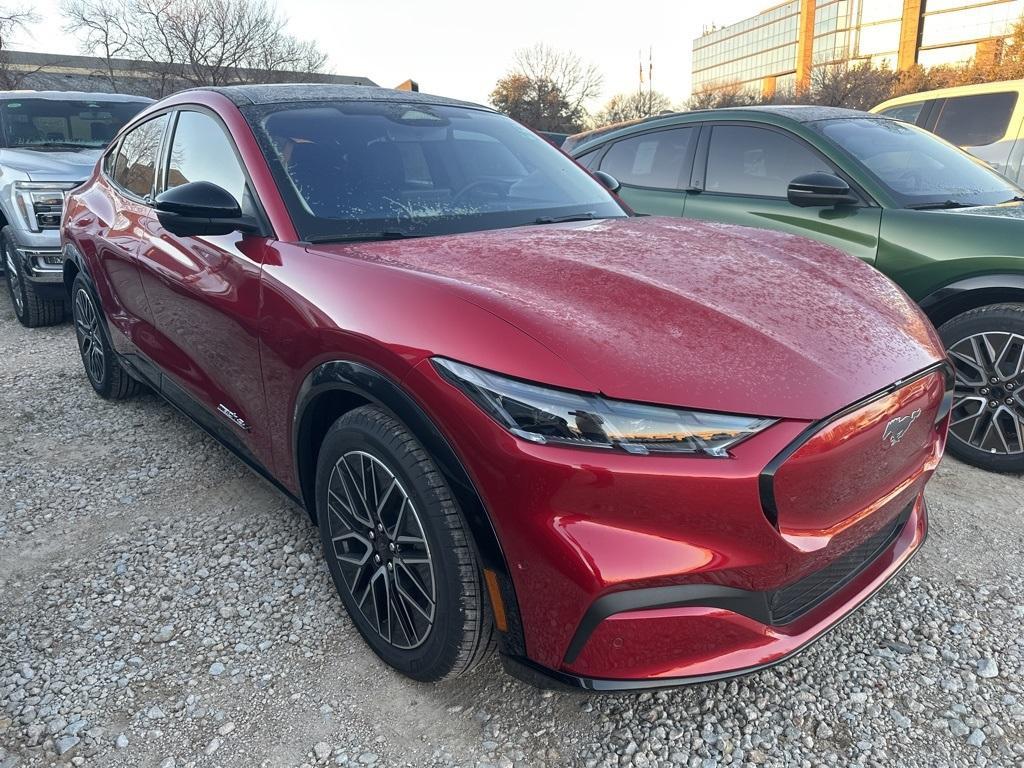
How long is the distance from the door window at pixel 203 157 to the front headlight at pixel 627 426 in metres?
1.42

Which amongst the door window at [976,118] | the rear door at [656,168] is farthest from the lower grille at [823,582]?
the door window at [976,118]

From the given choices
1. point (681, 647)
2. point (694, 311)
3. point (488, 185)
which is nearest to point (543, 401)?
point (694, 311)

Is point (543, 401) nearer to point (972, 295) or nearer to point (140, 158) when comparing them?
point (972, 295)

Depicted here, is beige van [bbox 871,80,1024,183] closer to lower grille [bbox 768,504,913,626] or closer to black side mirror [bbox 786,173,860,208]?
black side mirror [bbox 786,173,860,208]

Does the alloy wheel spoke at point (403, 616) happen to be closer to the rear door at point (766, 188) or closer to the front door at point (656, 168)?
the rear door at point (766, 188)

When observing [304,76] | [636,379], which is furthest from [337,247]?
[304,76]

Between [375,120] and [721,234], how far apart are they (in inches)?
53.0

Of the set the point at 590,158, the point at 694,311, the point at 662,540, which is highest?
the point at 590,158

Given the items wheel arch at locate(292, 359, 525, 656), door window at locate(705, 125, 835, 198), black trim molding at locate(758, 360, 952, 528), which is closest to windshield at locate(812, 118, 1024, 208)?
door window at locate(705, 125, 835, 198)

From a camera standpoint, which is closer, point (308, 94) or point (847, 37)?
point (308, 94)

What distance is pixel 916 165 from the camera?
12.4 ft

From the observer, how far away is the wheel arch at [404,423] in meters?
1.57

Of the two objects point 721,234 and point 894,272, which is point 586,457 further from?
point 894,272

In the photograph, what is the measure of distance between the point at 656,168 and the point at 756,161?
737mm
